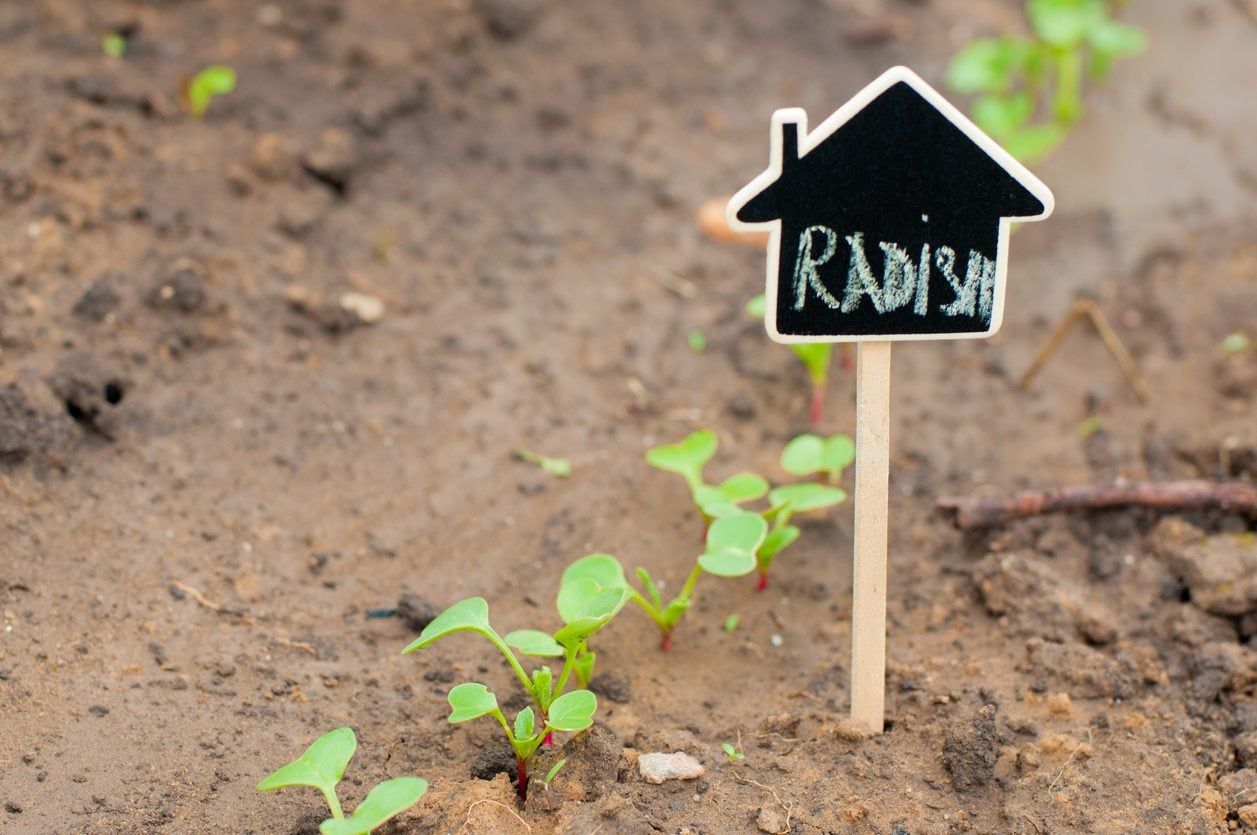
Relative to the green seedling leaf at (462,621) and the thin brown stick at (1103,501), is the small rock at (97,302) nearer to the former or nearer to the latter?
the green seedling leaf at (462,621)

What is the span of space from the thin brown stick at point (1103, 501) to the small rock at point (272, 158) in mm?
2133

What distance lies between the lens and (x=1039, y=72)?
439cm

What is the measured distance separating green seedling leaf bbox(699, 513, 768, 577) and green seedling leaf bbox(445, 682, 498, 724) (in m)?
0.49

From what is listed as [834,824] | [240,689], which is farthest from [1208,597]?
[240,689]

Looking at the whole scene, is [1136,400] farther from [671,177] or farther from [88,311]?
[88,311]

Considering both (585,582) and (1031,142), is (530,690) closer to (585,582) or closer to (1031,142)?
(585,582)

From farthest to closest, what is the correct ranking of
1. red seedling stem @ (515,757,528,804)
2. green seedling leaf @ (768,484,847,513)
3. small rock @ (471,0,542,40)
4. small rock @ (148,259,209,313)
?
small rock @ (471,0,542,40) < small rock @ (148,259,209,313) < green seedling leaf @ (768,484,847,513) < red seedling stem @ (515,757,528,804)

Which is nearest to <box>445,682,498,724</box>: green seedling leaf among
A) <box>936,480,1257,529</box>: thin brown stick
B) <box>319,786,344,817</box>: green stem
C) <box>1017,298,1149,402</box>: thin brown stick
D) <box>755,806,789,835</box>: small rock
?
<box>319,786,344,817</box>: green stem

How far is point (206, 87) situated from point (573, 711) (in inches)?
96.1

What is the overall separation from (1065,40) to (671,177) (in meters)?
1.48

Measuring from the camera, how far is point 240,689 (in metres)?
2.24

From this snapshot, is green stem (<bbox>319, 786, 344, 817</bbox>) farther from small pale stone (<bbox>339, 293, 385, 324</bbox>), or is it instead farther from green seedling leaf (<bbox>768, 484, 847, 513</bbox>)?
small pale stone (<bbox>339, 293, 385, 324</bbox>)

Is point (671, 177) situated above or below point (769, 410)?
above

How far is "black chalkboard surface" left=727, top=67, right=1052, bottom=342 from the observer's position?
6.31 ft
